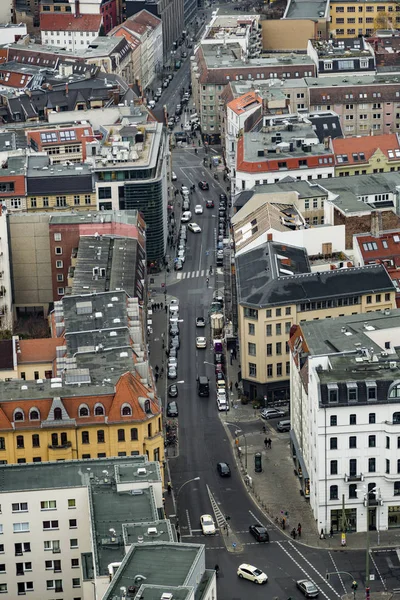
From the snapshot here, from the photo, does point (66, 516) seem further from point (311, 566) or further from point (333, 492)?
point (333, 492)

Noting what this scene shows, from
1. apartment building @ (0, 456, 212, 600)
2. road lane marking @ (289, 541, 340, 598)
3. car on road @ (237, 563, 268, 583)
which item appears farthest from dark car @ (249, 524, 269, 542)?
apartment building @ (0, 456, 212, 600)

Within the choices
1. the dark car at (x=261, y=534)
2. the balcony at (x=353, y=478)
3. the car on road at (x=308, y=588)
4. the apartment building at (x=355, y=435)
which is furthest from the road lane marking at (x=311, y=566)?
the balcony at (x=353, y=478)

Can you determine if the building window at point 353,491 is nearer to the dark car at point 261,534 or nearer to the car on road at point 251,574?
the dark car at point 261,534

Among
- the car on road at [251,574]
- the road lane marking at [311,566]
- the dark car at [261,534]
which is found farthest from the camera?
the dark car at [261,534]

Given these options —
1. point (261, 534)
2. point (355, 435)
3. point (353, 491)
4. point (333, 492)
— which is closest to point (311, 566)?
point (261, 534)

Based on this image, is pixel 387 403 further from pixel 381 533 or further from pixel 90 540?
pixel 90 540
